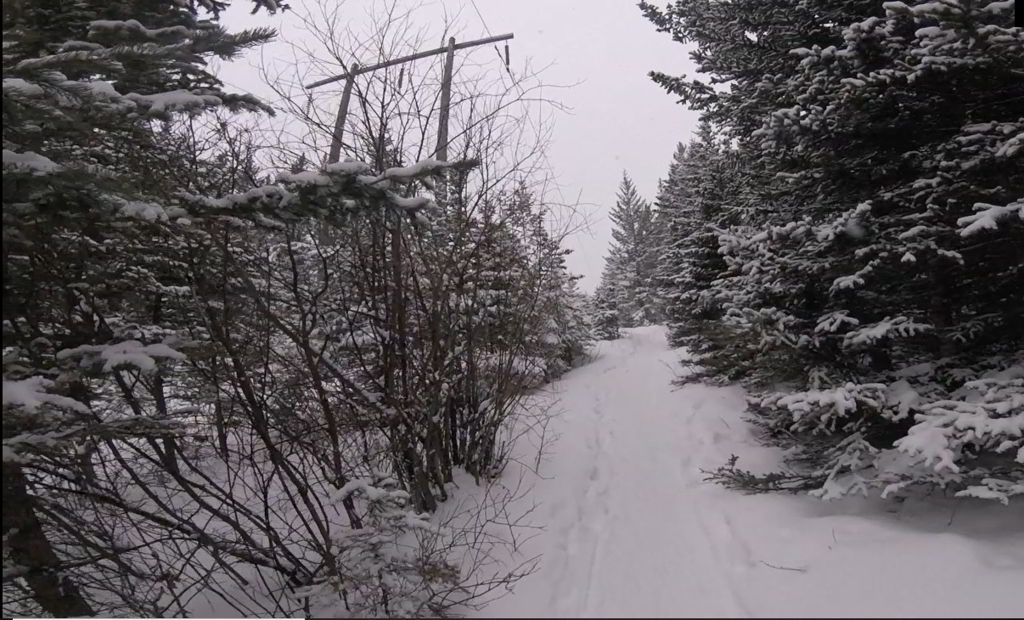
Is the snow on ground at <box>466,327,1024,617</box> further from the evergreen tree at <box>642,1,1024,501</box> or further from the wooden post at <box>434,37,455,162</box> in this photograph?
the wooden post at <box>434,37,455,162</box>

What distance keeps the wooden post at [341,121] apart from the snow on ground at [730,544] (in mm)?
3375

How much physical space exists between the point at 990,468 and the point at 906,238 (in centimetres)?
179

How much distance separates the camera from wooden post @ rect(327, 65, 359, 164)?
3982 millimetres

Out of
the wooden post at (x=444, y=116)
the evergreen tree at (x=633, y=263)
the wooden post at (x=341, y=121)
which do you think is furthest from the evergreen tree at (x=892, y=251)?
the evergreen tree at (x=633, y=263)

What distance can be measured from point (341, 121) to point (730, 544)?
412 centimetres

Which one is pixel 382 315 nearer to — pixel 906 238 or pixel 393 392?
pixel 393 392

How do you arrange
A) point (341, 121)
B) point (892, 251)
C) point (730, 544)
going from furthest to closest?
point (341, 121) → point (892, 251) → point (730, 544)

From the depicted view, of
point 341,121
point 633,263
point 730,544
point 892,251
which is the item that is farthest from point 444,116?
point 633,263

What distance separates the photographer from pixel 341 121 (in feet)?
13.2

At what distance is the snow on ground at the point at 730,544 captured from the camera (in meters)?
1.82

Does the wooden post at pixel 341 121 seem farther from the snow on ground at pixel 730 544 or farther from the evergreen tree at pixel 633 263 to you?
the evergreen tree at pixel 633 263

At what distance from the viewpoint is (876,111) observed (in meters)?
4.05

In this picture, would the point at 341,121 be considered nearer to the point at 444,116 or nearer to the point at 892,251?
the point at 444,116

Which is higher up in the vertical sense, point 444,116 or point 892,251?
point 444,116
